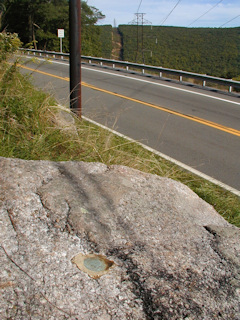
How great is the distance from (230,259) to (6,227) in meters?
1.66

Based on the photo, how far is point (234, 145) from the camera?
9.04 meters

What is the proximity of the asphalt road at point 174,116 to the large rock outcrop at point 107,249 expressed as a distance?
231 cm

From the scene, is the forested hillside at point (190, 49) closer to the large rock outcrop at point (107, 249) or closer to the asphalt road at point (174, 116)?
the asphalt road at point (174, 116)

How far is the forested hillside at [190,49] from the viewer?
Answer: 87.9m

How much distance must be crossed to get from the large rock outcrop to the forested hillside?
8052 cm

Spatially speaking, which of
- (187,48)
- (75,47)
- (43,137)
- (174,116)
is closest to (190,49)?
(187,48)

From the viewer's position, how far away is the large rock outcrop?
212 cm

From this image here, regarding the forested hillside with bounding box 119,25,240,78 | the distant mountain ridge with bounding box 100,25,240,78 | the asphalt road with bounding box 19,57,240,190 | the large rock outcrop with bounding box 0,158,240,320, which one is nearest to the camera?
the large rock outcrop with bounding box 0,158,240,320

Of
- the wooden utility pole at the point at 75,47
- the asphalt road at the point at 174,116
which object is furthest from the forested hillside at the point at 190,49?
the wooden utility pole at the point at 75,47

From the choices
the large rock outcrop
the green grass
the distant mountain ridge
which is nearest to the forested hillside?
the distant mountain ridge

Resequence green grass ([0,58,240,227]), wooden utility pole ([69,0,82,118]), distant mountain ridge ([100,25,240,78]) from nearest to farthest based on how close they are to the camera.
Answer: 1. green grass ([0,58,240,227])
2. wooden utility pole ([69,0,82,118])
3. distant mountain ridge ([100,25,240,78])

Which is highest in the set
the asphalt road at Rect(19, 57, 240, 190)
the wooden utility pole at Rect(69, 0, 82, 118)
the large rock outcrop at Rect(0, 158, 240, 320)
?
the wooden utility pole at Rect(69, 0, 82, 118)

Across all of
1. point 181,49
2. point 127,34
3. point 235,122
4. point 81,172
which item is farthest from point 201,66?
point 81,172

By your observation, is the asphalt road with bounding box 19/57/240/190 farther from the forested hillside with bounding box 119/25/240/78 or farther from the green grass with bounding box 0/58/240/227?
the forested hillside with bounding box 119/25/240/78
